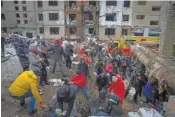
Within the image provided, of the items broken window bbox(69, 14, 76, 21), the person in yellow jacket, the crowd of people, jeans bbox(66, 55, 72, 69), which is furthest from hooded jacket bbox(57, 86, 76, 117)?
broken window bbox(69, 14, 76, 21)

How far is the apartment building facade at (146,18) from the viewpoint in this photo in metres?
35.2

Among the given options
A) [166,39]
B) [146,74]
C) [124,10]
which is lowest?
[146,74]

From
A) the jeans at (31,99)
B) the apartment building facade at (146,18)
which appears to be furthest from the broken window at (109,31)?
the jeans at (31,99)

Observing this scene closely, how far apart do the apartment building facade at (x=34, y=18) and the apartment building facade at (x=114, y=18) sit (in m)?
6.01

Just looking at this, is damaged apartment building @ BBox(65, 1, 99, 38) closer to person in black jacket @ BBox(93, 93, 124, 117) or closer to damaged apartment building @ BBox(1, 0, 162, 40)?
damaged apartment building @ BBox(1, 0, 162, 40)

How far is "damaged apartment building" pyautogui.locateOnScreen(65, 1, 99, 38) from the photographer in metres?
35.9

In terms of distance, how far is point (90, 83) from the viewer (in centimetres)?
1151

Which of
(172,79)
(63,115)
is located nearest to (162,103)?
(172,79)

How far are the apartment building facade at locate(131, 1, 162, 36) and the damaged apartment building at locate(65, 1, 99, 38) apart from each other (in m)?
5.71

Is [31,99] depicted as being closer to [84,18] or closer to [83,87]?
[83,87]

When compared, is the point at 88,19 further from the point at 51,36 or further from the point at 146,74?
the point at 146,74

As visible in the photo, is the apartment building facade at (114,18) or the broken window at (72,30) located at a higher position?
the apartment building facade at (114,18)

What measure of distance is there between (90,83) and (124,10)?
26060 millimetres

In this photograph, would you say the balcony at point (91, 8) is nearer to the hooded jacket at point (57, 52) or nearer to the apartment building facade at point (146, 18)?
the apartment building facade at point (146, 18)
